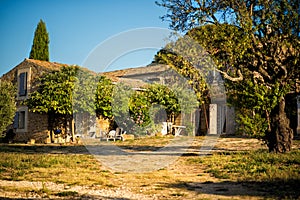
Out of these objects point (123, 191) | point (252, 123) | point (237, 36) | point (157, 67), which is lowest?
point (123, 191)

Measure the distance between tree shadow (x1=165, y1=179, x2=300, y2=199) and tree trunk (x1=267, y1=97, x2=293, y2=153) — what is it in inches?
189

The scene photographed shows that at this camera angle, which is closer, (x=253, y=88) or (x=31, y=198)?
(x=31, y=198)

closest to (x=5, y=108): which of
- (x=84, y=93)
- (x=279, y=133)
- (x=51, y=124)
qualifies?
(x=84, y=93)

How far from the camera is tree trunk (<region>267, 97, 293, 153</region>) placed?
11.2 metres

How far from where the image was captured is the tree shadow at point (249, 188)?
5.60 m

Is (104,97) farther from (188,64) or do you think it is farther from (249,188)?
(249,188)

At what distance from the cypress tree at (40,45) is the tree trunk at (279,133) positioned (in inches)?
995

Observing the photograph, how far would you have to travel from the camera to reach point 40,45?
3303cm

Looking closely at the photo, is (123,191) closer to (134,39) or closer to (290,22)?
(290,22)

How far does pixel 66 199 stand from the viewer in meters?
5.32

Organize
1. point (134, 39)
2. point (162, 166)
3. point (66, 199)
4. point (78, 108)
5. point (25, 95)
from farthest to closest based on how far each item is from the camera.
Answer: point (25, 95) → point (78, 108) → point (134, 39) → point (162, 166) → point (66, 199)

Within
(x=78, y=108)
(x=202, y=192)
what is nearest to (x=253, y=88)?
(x=202, y=192)

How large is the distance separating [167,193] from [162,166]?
12.4 ft

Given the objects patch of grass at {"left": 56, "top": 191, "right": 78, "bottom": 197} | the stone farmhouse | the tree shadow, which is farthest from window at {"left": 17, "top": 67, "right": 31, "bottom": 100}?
patch of grass at {"left": 56, "top": 191, "right": 78, "bottom": 197}
